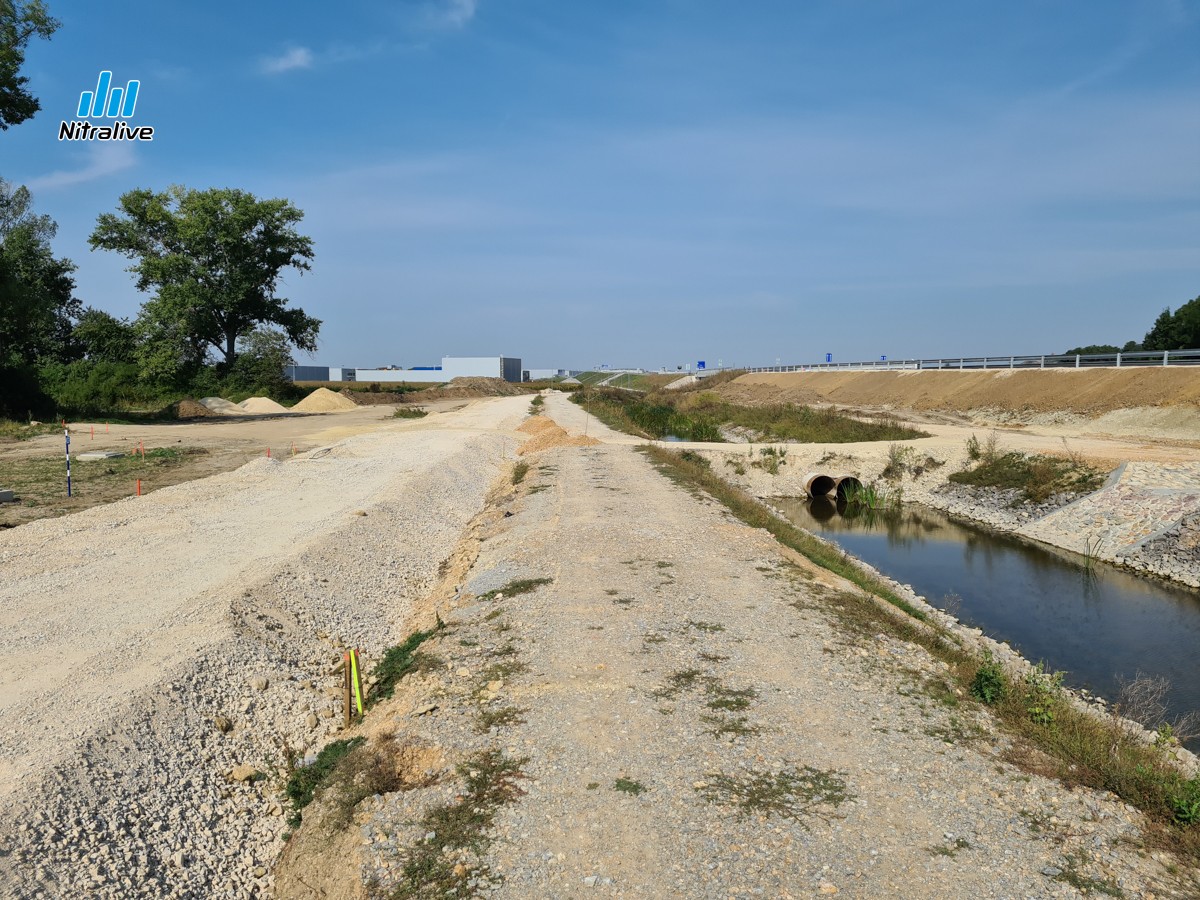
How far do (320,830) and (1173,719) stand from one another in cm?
1072

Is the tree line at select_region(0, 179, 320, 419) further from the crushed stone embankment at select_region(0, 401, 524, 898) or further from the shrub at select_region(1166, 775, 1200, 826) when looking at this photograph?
the shrub at select_region(1166, 775, 1200, 826)

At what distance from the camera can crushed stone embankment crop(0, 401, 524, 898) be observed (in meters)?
5.55

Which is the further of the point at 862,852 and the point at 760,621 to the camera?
the point at 760,621

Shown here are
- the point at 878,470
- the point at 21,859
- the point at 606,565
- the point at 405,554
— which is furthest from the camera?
the point at 878,470

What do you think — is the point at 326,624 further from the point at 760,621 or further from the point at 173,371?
the point at 173,371

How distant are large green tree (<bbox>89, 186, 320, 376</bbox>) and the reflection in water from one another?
43.4m

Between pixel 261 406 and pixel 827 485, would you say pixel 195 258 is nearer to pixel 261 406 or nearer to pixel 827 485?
pixel 261 406

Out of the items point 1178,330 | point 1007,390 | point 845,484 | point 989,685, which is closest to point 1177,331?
point 1178,330

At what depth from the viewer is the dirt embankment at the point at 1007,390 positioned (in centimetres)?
3650

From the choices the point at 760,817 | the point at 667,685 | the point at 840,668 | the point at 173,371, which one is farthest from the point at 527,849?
the point at 173,371

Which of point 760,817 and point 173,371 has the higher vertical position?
point 173,371

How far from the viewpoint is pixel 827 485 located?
30.5 m

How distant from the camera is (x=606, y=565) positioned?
12945mm

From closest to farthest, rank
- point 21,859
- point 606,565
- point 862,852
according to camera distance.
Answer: point 21,859, point 862,852, point 606,565
